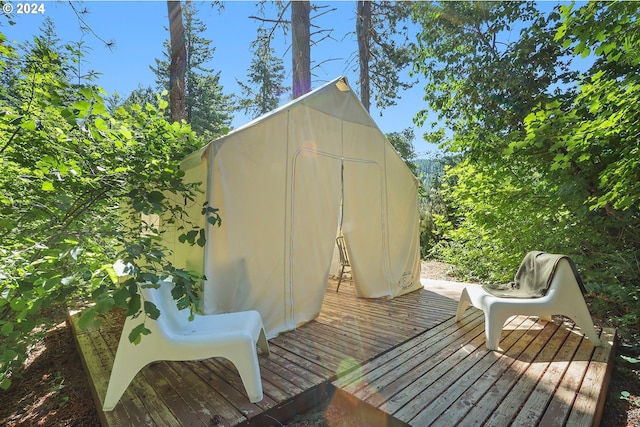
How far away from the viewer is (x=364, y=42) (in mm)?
7258

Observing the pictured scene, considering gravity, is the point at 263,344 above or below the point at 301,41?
below

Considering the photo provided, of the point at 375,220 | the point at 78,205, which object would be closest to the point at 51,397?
the point at 78,205

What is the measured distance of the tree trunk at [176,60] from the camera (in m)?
5.18

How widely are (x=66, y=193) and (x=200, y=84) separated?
50.9ft

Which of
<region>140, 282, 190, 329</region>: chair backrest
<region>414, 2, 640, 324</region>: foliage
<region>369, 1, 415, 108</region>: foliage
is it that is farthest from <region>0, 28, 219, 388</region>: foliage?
<region>369, 1, 415, 108</region>: foliage

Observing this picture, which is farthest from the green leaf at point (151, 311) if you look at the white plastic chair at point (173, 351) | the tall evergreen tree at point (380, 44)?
the tall evergreen tree at point (380, 44)

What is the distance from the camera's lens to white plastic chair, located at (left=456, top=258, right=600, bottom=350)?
243 cm

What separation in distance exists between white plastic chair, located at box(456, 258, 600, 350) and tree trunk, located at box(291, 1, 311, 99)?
15.9 feet

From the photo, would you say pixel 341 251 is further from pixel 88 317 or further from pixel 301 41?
pixel 88 317

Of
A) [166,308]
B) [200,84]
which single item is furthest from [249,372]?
[200,84]

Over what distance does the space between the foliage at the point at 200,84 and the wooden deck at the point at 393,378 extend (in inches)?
550

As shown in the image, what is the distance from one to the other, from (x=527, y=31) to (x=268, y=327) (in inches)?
224

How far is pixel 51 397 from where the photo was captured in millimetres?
2129

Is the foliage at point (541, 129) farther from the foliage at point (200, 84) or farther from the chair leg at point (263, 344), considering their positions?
the foliage at point (200, 84)
